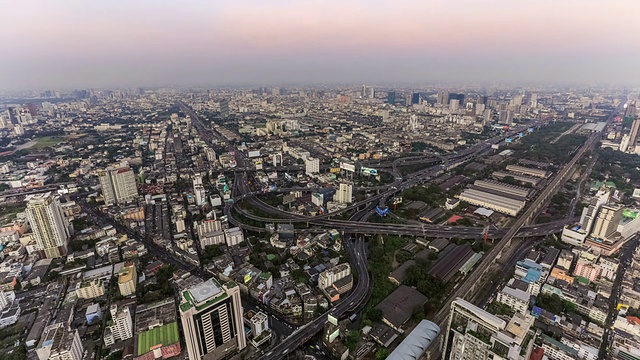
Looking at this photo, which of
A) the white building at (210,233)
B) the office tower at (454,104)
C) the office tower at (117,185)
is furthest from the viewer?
the office tower at (454,104)

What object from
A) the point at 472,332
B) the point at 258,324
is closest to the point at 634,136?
the point at 472,332

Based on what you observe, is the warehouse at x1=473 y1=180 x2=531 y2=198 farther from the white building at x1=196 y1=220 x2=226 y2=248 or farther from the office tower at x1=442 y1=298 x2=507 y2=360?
the white building at x1=196 y1=220 x2=226 y2=248

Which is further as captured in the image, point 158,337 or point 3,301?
point 3,301

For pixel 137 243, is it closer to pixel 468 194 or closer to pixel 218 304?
pixel 218 304

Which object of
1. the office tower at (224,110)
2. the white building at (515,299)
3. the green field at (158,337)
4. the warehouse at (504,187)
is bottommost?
the green field at (158,337)

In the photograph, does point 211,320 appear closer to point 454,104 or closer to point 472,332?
point 472,332

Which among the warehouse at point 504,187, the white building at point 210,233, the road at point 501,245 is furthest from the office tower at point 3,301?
the warehouse at point 504,187

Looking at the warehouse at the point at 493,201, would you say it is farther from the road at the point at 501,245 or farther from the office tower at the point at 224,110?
the office tower at the point at 224,110

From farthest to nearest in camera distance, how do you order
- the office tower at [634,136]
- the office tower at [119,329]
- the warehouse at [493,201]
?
the office tower at [634,136]
the warehouse at [493,201]
the office tower at [119,329]

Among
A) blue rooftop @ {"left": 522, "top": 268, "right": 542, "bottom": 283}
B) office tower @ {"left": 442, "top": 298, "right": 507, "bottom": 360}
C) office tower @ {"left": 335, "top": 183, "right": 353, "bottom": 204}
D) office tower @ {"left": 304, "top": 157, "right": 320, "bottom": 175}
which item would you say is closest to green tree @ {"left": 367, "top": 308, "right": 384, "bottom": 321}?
office tower @ {"left": 442, "top": 298, "right": 507, "bottom": 360}
